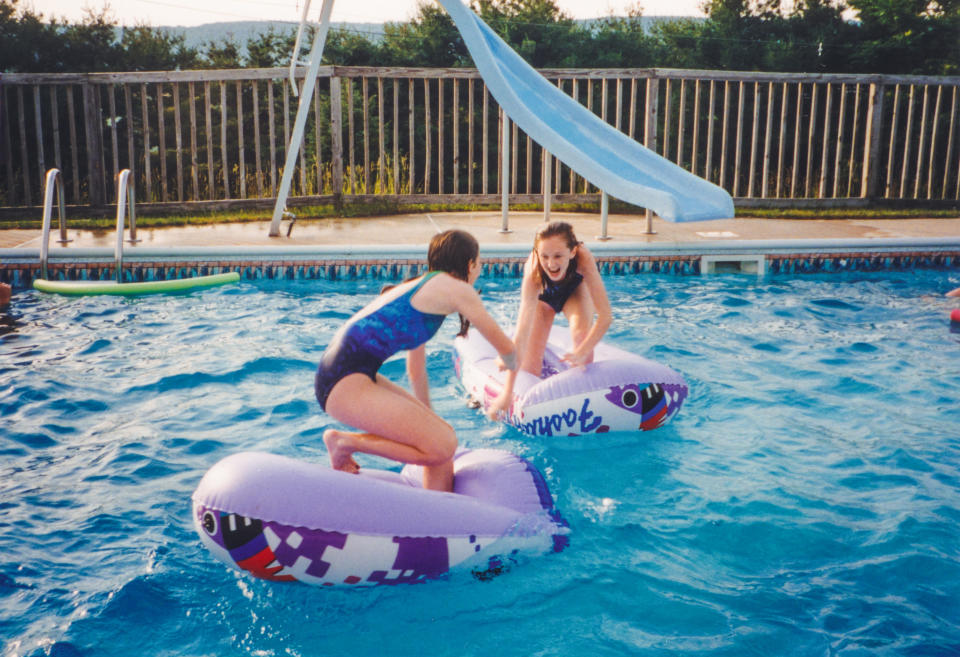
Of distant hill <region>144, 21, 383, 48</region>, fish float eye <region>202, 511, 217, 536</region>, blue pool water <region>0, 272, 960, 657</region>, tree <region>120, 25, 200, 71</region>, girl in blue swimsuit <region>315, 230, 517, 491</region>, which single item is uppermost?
distant hill <region>144, 21, 383, 48</region>

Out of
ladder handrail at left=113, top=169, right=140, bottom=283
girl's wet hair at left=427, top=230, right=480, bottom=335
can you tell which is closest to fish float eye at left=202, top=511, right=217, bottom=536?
girl's wet hair at left=427, top=230, right=480, bottom=335

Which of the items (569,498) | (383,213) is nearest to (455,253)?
(569,498)

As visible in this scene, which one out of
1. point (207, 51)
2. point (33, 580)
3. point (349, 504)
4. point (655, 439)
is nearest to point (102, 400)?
point (33, 580)

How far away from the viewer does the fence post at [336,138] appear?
941 cm

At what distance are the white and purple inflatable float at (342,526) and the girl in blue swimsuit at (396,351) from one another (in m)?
0.19

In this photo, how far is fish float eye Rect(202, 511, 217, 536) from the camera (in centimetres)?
278

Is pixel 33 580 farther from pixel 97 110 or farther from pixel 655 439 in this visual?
pixel 97 110

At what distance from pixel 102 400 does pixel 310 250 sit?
2824mm

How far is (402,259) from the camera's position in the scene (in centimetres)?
737

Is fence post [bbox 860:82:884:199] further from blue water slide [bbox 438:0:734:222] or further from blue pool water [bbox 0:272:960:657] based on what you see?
blue water slide [bbox 438:0:734:222]

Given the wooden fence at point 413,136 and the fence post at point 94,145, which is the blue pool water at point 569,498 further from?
the wooden fence at point 413,136

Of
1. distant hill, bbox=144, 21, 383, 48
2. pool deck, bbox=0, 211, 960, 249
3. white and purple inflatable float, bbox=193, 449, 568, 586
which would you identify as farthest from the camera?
distant hill, bbox=144, 21, 383, 48

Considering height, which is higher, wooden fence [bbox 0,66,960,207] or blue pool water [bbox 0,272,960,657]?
wooden fence [bbox 0,66,960,207]

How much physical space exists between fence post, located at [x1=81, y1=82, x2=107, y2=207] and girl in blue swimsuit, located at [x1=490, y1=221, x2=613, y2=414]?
6537mm
